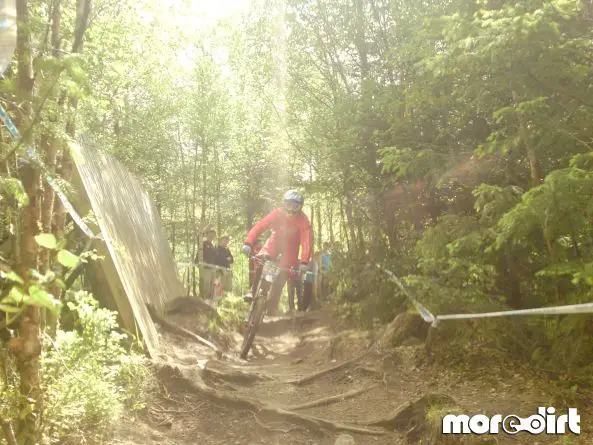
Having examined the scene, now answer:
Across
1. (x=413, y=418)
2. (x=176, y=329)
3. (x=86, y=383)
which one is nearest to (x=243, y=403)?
(x=413, y=418)

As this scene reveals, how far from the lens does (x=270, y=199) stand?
72.8ft

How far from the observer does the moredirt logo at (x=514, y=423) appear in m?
3.97

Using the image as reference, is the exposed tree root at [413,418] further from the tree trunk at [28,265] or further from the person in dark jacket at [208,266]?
the person in dark jacket at [208,266]

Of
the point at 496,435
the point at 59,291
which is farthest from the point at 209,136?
the point at 496,435

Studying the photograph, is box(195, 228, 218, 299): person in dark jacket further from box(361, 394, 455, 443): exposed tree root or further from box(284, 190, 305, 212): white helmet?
box(361, 394, 455, 443): exposed tree root

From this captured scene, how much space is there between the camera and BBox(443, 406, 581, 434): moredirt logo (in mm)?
3971

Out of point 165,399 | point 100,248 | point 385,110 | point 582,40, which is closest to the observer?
point 582,40

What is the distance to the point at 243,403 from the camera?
5523 millimetres

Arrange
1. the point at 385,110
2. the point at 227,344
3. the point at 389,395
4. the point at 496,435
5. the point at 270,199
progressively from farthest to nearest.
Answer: the point at 270,199 → the point at 227,344 → the point at 385,110 → the point at 389,395 → the point at 496,435

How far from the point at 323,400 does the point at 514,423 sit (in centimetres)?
231

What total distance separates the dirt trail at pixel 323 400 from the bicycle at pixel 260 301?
2.10 ft

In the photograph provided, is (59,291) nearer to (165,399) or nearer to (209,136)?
(165,399)

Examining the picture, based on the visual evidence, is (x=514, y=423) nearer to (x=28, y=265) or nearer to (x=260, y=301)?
(x=28, y=265)

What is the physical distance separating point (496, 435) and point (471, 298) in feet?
6.00
